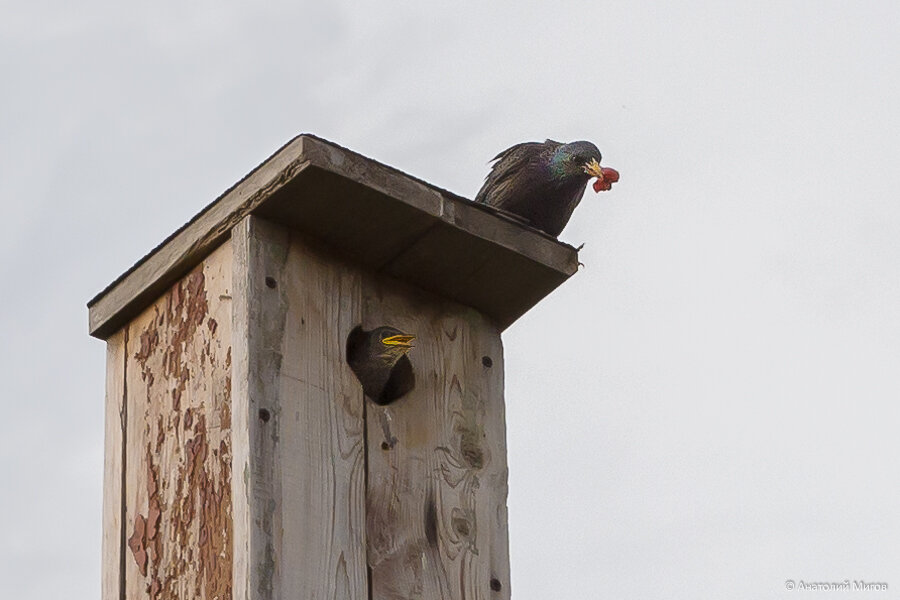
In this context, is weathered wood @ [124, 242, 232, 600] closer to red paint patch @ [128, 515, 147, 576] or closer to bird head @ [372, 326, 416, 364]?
red paint patch @ [128, 515, 147, 576]

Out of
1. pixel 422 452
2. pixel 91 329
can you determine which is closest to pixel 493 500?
pixel 422 452

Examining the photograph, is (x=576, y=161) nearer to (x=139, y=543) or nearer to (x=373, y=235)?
(x=373, y=235)

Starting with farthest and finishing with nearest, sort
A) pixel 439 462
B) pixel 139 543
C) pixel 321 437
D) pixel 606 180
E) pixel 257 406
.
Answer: pixel 606 180 → pixel 439 462 → pixel 139 543 → pixel 321 437 → pixel 257 406

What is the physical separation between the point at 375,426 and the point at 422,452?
14 centimetres

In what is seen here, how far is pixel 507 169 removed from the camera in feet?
21.5

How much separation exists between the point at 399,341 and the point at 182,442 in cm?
51

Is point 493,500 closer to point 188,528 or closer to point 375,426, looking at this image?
point 375,426

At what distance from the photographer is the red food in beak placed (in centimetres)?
616

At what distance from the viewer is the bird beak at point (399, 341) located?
371 cm

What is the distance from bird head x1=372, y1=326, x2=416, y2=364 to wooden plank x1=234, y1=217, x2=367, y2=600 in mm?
72

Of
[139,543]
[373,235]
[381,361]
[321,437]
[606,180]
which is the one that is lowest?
[139,543]

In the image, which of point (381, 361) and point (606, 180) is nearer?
point (381, 361)

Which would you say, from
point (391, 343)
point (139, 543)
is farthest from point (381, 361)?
point (139, 543)

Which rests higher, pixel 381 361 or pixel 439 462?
pixel 381 361
